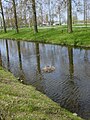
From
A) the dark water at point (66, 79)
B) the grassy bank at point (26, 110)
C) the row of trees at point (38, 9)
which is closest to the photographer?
the grassy bank at point (26, 110)

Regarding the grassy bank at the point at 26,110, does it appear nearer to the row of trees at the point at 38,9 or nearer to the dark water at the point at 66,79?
the dark water at the point at 66,79

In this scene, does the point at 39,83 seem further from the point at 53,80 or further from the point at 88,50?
the point at 88,50

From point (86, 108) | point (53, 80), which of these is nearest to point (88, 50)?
point (53, 80)

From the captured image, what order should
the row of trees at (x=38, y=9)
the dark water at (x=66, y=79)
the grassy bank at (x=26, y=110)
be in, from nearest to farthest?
the grassy bank at (x=26, y=110), the dark water at (x=66, y=79), the row of trees at (x=38, y=9)

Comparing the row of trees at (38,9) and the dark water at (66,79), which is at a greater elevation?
the row of trees at (38,9)

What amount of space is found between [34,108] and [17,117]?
1.02 metres

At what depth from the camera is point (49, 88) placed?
13.7m

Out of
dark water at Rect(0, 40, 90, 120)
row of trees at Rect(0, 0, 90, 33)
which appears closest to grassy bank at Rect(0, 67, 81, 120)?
dark water at Rect(0, 40, 90, 120)

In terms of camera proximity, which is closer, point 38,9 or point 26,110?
point 26,110

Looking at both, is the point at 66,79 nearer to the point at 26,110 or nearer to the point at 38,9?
the point at 26,110

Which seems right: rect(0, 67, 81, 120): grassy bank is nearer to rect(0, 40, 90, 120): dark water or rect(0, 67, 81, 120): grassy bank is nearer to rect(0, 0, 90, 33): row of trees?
rect(0, 40, 90, 120): dark water

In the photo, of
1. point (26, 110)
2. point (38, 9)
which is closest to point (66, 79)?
point (26, 110)

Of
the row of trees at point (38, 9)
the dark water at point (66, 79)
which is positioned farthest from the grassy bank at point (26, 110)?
the row of trees at point (38, 9)

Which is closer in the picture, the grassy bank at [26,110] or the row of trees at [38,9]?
the grassy bank at [26,110]
